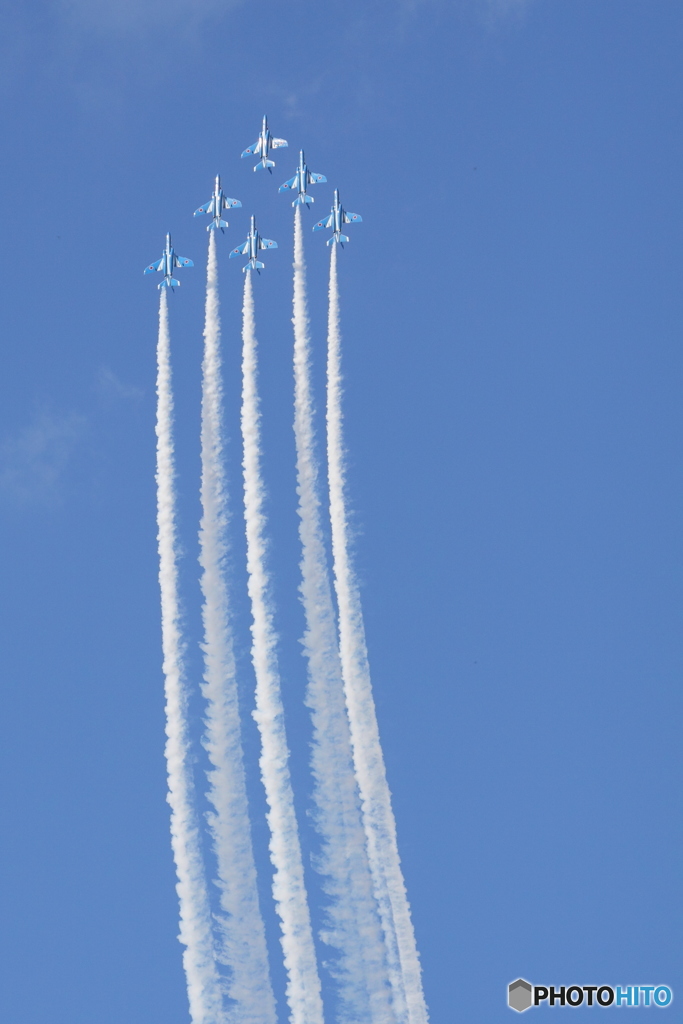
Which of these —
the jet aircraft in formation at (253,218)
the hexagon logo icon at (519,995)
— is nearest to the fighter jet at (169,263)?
the jet aircraft in formation at (253,218)

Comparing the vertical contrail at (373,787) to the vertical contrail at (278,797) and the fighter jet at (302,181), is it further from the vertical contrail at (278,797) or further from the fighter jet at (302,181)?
the fighter jet at (302,181)

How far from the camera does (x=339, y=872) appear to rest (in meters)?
47.1

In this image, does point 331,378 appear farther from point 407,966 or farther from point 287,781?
point 407,966

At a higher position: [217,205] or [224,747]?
[217,205]

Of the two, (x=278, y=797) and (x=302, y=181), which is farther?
(x=302, y=181)

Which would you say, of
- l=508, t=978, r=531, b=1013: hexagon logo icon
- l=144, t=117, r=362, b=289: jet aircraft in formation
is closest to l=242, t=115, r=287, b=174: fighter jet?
l=144, t=117, r=362, b=289: jet aircraft in formation

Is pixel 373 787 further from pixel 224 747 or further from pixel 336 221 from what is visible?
pixel 336 221

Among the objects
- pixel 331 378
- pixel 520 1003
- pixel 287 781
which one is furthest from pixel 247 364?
pixel 520 1003

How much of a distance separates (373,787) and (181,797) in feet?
19.9

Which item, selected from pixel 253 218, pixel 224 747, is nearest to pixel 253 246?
pixel 253 218

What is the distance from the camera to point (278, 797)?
158 ft

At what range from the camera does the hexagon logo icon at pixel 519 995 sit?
48.1 m

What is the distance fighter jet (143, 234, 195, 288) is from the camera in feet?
201

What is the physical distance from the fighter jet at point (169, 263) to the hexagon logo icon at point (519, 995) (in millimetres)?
29198
